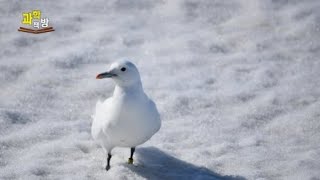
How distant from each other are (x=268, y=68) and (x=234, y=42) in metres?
0.88

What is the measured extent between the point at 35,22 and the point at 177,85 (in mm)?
3067

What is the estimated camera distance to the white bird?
5.21 metres

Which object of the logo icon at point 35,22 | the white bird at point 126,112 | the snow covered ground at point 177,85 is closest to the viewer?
the white bird at point 126,112

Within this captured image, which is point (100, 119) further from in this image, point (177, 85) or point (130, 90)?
point (177, 85)

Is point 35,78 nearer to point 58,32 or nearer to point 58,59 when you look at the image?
point 58,59

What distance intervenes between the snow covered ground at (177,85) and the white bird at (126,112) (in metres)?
0.54

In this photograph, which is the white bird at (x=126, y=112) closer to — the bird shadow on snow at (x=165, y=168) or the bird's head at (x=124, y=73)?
the bird's head at (x=124, y=73)

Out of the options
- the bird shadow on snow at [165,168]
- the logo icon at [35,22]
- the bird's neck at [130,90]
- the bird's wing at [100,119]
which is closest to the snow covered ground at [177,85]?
the bird shadow on snow at [165,168]

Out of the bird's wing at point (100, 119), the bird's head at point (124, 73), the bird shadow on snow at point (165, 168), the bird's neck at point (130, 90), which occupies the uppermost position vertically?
the bird's head at point (124, 73)

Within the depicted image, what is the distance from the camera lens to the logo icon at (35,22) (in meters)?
8.67

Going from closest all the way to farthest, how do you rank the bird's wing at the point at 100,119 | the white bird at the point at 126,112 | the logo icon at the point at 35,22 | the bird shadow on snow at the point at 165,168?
the white bird at the point at 126,112
the bird's wing at the point at 100,119
the bird shadow on snow at the point at 165,168
the logo icon at the point at 35,22

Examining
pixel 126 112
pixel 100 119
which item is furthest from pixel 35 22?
pixel 126 112

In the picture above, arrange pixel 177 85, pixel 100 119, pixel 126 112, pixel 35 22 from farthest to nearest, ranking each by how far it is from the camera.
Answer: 1. pixel 35 22
2. pixel 177 85
3. pixel 100 119
4. pixel 126 112

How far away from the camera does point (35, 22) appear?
9.09 m
